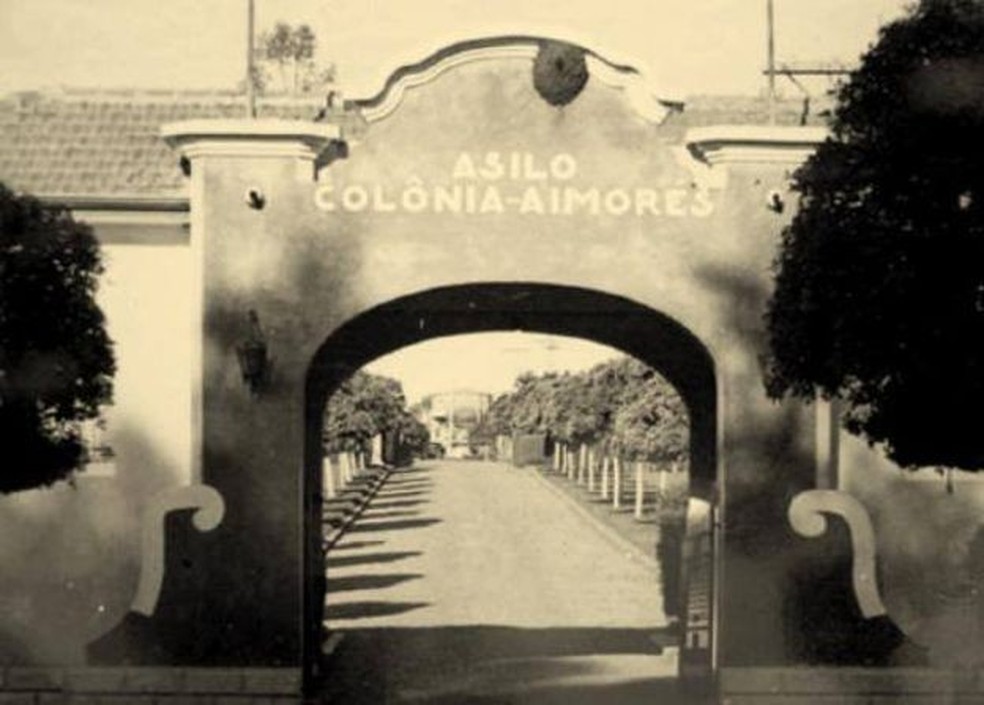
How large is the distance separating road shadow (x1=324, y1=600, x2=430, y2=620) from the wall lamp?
9300 mm

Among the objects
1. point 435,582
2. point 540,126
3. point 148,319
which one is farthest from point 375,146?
point 435,582

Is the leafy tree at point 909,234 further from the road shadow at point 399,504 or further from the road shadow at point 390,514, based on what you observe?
the road shadow at point 399,504

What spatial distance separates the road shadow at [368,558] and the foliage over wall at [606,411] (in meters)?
5.42

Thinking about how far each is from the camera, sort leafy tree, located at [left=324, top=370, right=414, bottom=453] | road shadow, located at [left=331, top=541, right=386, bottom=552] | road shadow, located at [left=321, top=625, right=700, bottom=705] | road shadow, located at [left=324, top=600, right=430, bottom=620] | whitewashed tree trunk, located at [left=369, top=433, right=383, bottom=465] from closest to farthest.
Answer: road shadow, located at [left=321, top=625, right=700, bottom=705] → road shadow, located at [left=324, top=600, right=430, bottom=620] → road shadow, located at [left=331, top=541, right=386, bottom=552] → leafy tree, located at [left=324, top=370, right=414, bottom=453] → whitewashed tree trunk, located at [left=369, top=433, right=383, bottom=465]

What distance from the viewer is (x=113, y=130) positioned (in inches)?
739

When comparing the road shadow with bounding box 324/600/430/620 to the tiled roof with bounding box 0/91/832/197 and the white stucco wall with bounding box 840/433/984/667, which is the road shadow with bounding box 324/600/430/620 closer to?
the tiled roof with bounding box 0/91/832/197

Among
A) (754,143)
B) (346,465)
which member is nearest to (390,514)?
(346,465)

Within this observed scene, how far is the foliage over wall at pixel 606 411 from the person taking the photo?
3578 cm

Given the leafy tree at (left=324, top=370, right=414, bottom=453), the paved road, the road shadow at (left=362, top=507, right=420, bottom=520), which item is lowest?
the paved road

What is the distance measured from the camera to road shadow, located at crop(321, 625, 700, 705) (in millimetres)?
16812

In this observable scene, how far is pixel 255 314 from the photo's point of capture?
587 inches

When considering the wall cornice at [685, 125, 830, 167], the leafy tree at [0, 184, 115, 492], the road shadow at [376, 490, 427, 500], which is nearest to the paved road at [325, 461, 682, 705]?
the leafy tree at [0, 184, 115, 492]

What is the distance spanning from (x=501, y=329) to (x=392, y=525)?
24284 mm

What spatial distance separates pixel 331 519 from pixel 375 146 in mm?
25464
